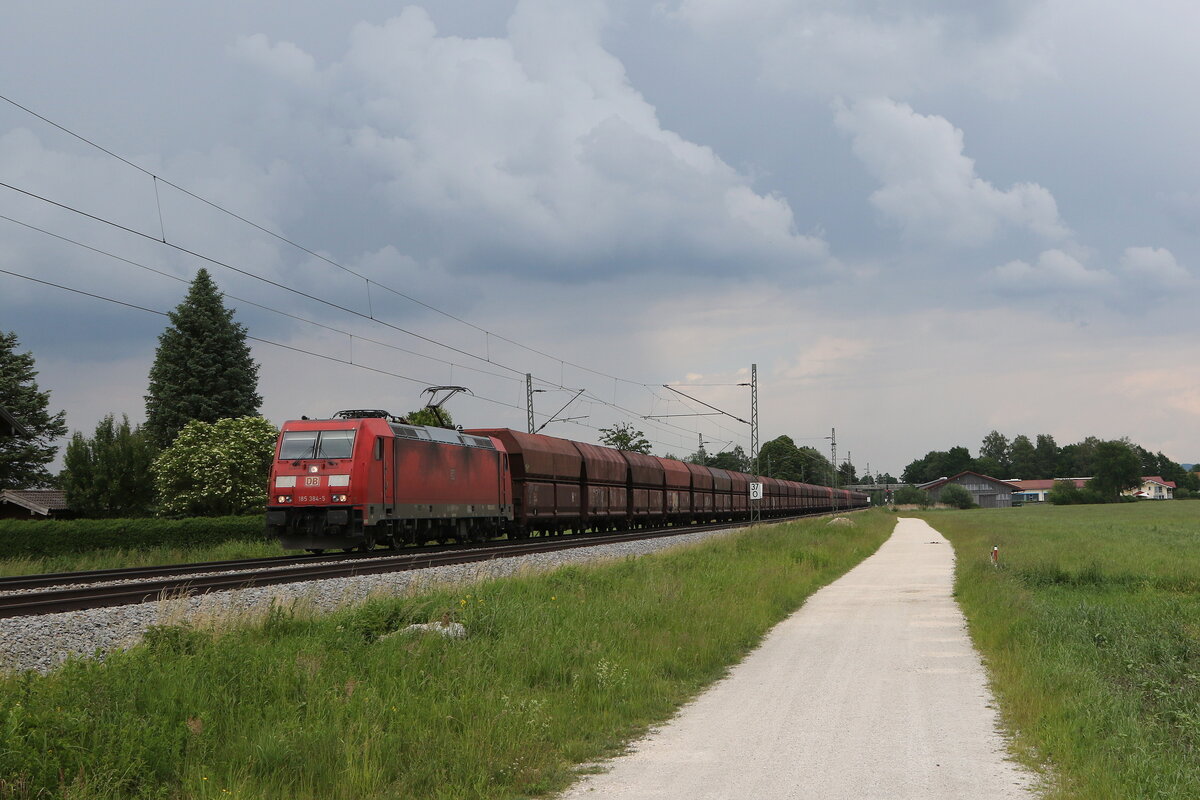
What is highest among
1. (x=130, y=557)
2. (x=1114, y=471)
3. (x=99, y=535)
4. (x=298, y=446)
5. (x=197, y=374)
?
(x=197, y=374)

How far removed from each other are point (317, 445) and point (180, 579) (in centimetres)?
841

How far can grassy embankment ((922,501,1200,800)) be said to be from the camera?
7.54 m

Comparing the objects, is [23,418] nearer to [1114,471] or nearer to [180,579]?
[180,579]

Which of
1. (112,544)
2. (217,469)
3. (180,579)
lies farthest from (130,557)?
(217,469)

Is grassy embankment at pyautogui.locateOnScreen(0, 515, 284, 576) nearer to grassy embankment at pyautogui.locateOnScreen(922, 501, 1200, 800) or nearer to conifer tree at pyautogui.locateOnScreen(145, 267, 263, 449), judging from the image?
grassy embankment at pyautogui.locateOnScreen(922, 501, 1200, 800)

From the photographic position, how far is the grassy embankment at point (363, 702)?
693 centimetres

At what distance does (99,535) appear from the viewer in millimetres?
29969

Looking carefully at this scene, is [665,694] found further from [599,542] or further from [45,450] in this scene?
[45,450]

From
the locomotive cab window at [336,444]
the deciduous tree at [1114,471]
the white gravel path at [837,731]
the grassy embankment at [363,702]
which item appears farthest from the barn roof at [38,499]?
the deciduous tree at [1114,471]

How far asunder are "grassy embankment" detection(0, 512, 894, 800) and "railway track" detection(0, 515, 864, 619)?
3.69m

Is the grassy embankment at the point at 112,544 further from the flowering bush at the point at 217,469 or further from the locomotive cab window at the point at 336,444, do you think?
the flowering bush at the point at 217,469

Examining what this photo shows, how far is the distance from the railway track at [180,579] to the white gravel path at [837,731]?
7.22 m

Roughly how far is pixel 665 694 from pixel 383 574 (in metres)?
10.0

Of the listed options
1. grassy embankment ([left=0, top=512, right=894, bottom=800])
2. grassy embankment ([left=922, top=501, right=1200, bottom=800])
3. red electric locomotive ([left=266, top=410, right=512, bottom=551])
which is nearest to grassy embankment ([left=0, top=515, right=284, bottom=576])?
red electric locomotive ([left=266, top=410, right=512, bottom=551])
